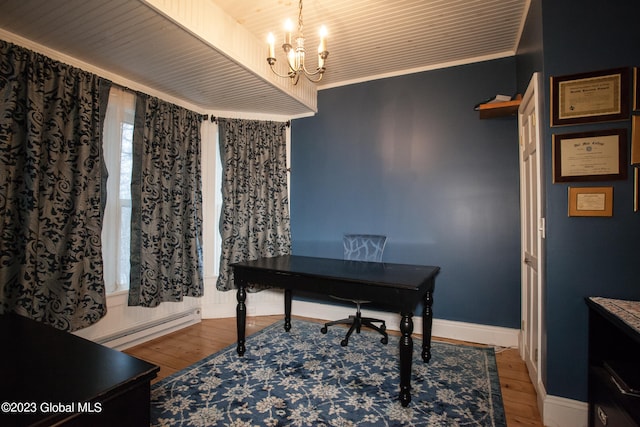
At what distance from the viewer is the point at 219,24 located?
7.53 feet

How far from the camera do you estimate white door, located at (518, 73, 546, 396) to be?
187 centimetres

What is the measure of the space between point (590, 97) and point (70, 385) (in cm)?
256

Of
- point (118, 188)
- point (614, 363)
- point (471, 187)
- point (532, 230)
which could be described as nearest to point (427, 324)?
point (532, 230)

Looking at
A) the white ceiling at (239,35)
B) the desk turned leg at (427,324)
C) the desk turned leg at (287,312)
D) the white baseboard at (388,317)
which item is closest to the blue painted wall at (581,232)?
the white ceiling at (239,35)

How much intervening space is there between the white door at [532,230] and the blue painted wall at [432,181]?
0.20m

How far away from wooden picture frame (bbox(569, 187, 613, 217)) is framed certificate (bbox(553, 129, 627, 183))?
0.19 ft

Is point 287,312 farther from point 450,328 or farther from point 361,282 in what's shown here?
point 450,328

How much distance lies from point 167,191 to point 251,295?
1.51 m

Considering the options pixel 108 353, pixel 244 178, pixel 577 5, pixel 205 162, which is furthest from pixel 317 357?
pixel 577 5

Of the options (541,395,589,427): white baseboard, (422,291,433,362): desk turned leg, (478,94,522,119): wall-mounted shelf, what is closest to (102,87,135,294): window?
(422,291,433,362): desk turned leg

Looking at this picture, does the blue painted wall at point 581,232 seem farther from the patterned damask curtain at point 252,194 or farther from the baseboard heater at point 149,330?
the baseboard heater at point 149,330

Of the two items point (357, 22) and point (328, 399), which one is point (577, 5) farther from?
point (328, 399)

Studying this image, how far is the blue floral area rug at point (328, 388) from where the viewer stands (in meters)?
1.78

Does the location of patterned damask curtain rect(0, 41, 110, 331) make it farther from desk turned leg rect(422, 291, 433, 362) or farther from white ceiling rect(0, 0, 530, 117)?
desk turned leg rect(422, 291, 433, 362)
